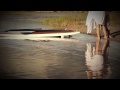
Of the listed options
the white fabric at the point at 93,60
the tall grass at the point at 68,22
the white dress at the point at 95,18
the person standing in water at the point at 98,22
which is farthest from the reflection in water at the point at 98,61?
the tall grass at the point at 68,22

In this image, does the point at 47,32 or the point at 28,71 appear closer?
the point at 28,71

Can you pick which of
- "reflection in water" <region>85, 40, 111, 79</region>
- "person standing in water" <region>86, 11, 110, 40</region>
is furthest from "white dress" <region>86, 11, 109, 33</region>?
"reflection in water" <region>85, 40, 111, 79</region>

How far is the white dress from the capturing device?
464 centimetres

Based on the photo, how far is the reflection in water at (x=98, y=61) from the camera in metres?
4.33

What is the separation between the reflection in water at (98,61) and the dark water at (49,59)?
0.05 m

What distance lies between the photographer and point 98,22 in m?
4.83

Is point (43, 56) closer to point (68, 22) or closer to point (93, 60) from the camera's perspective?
point (68, 22)
